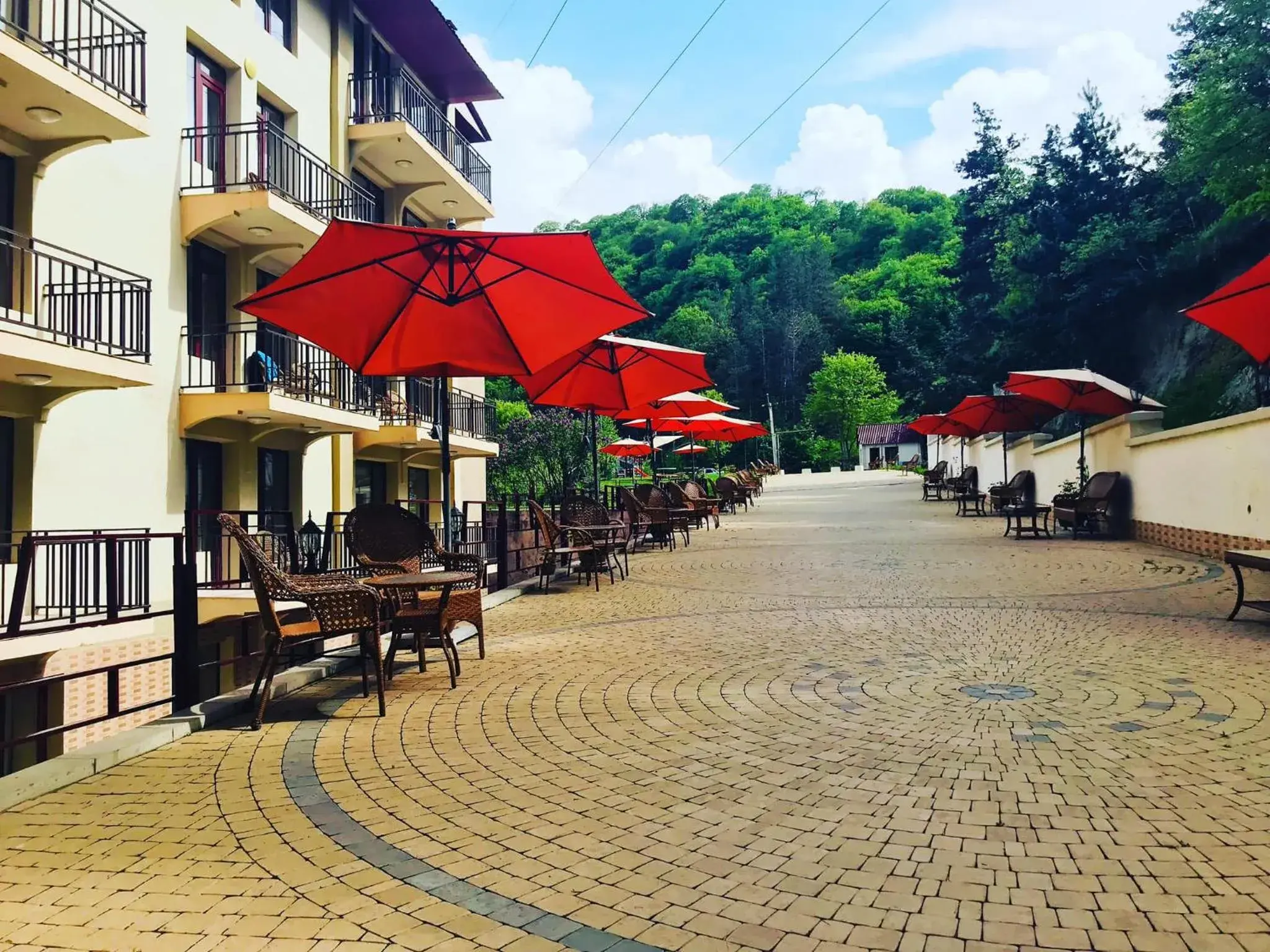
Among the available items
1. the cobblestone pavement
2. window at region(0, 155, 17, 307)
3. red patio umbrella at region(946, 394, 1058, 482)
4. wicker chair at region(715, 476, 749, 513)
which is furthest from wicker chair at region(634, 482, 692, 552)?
window at region(0, 155, 17, 307)

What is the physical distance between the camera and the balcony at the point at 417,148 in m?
17.9

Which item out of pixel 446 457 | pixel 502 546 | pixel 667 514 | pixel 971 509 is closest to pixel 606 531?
pixel 502 546

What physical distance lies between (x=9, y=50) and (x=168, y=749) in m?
8.37

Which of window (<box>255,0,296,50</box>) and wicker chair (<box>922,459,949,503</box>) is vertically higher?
window (<box>255,0,296,50</box>)

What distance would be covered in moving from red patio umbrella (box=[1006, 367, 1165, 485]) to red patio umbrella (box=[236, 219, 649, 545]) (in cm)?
1125

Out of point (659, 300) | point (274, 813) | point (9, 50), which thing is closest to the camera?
point (274, 813)

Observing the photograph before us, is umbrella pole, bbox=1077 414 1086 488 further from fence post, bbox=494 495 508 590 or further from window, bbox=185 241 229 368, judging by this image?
window, bbox=185 241 229 368

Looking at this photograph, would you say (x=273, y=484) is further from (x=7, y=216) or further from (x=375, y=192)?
(x=375, y=192)

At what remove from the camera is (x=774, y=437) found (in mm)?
78688

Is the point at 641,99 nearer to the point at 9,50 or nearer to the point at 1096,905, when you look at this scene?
the point at 9,50

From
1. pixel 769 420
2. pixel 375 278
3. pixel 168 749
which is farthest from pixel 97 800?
pixel 769 420

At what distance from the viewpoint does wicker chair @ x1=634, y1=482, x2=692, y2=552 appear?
1567 cm

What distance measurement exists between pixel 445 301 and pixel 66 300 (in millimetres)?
6278

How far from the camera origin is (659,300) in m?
67.5
